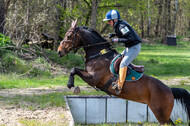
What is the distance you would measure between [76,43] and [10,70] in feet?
24.6

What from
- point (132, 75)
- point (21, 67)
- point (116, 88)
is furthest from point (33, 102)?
point (21, 67)

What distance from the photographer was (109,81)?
20.5ft

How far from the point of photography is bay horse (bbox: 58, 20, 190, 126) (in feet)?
20.1

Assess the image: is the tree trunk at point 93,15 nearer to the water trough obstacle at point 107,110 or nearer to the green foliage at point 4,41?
the green foliage at point 4,41

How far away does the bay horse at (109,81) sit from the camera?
613 cm

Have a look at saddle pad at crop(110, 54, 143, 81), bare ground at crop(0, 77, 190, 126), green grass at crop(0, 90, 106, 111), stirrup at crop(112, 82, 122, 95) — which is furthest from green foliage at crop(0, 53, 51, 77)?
stirrup at crop(112, 82, 122, 95)

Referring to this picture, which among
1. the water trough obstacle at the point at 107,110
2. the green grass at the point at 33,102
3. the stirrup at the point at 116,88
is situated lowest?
the water trough obstacle at the point at 107,110

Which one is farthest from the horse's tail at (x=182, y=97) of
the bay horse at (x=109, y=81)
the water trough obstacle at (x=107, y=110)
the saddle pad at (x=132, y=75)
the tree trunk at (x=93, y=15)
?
the tree trunk at (x=93, y=15)

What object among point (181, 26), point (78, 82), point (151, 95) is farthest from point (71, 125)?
point (181, 26)

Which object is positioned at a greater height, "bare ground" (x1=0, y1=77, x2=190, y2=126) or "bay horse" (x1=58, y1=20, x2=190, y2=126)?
"bay horse" (x1=58, y1=20, x2=190, y2=126)

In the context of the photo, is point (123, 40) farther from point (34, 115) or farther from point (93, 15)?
point (93, 15)

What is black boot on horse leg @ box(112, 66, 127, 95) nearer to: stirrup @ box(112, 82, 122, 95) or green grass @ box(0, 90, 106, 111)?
stirrup @ box(112, 82, 122, 95)

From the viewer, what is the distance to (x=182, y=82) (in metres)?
12.3

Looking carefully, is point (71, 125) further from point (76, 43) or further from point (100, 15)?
point (100, 15)
